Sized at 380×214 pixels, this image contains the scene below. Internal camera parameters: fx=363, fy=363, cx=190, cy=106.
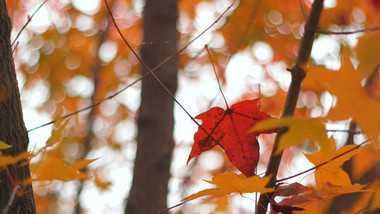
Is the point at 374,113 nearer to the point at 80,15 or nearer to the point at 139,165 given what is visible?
the point at 139,165

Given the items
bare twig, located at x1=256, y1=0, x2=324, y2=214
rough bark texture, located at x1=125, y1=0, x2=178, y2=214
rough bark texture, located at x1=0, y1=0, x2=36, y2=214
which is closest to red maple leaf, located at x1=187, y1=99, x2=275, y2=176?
bare twig, located at x1=256, y1=0, x2=324, y2=214

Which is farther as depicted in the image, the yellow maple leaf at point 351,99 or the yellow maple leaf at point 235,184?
the yellow maple leaf at point 235,184

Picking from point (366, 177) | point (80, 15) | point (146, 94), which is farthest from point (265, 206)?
point (80, 15)

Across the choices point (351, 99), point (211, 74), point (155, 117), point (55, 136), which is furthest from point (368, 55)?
point (211, 74)

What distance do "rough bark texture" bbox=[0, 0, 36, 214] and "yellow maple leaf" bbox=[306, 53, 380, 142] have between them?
50 centimetres

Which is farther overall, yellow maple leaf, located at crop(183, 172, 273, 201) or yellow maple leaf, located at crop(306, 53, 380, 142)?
yellow maple leaf, located at crop(183, 172, 273, 201)

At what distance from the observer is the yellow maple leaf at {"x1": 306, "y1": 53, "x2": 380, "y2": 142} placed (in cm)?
39

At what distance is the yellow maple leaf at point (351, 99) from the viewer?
1.26ft

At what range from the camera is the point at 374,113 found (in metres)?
0.38

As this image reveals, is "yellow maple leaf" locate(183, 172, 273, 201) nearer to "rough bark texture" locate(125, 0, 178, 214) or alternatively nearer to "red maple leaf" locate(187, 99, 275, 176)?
"red maple leaf" locate(187, 99, 275, 176)

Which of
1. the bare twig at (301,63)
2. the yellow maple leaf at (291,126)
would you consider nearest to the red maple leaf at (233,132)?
the bare twig at (301,63)

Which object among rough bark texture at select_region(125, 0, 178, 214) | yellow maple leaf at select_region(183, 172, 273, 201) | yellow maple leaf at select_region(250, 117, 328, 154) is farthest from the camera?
rough bark texture at select_region(125, 0, 178, 214)

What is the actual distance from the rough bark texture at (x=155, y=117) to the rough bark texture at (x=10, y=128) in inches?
27.6

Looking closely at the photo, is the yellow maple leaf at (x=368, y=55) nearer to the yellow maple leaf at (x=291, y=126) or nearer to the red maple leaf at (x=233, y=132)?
the yellow maple leaf at (x=291, y=126)
